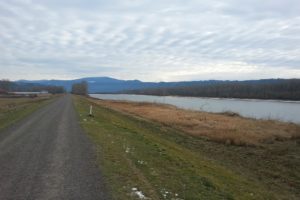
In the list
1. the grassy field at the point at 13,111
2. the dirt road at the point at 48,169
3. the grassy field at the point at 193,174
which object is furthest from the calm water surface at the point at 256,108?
the dirt road at the point at 48,169

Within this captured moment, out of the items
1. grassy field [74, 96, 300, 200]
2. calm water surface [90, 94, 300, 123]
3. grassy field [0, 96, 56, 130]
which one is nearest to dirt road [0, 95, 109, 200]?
grassy field [74, 96, 300, 200]

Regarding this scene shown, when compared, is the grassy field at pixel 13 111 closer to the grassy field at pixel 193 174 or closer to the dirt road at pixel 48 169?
the dirt road at pixel 48 169

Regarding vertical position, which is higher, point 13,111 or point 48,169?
point 48,169

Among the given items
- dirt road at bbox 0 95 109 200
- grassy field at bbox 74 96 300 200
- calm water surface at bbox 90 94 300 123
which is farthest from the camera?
calm water surface at bbox 90 94 300 123

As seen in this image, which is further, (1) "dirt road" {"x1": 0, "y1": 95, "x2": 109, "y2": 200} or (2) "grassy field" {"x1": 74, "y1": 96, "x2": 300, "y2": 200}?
(2) "grassy field" {"x1": 74, "y1": 96, "x2": 300, "y2": 200}

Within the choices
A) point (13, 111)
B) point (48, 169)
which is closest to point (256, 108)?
point (13, 111)

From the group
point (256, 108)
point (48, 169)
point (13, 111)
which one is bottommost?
point (256, 108)

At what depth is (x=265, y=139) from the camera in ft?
78.1

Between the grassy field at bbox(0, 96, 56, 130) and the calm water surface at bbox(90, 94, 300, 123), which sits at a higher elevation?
the grassy field at bbox(0, 96, 56, 130)

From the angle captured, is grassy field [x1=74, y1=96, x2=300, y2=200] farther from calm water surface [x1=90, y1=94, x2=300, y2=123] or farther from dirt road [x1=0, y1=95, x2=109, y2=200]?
calm water surface [x1=90, y1=94, x2=300, y2=123]

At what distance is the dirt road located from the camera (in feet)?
24.1

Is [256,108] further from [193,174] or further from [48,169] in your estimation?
[48,169]

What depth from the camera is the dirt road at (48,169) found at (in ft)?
24.1

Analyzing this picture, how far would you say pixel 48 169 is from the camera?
9461 millimetres
